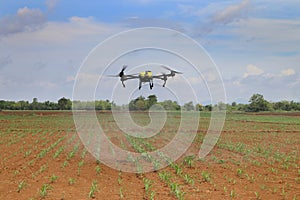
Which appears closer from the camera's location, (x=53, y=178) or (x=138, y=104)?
(x=138, y=104)

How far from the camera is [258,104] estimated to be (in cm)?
10106

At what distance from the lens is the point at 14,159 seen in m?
16.6

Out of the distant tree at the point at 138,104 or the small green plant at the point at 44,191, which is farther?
the distant tree at the point at 138,104

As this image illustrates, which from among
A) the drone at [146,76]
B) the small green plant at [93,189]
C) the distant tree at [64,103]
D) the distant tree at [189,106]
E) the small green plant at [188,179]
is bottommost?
the small green plant at [93,189]

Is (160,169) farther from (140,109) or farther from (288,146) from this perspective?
(288,146)

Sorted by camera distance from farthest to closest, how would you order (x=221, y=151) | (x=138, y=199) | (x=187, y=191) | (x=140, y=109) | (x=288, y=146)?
(x=288, y=146)
(x=221, y=151)
(x=140, y=109)
(x=187, y=191)
(x=138, y=199)

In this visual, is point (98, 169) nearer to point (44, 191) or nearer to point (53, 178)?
point (53, 178)

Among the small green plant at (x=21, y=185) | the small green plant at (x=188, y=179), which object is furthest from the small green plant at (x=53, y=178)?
the small green plant at (x=188, y=179)

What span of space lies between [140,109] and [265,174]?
480cm

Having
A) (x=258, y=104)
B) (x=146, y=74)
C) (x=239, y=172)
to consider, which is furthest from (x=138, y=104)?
(x=258, y=104)

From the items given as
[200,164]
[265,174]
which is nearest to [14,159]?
[200,164]

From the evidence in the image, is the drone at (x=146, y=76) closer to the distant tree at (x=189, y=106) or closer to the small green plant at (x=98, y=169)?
the distant tree at (x=189, y=106)

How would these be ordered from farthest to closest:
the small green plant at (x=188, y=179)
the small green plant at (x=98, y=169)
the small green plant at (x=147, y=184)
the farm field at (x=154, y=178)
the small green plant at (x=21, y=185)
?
the small green plant at (x=98, y=169), the small green plant at (x=188, y=179), the small green plant at (x=21, y=185), the small green plant at (x=147, y=184), the farm field at (x=154, y=178)

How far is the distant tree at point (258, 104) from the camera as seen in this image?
99875mm
